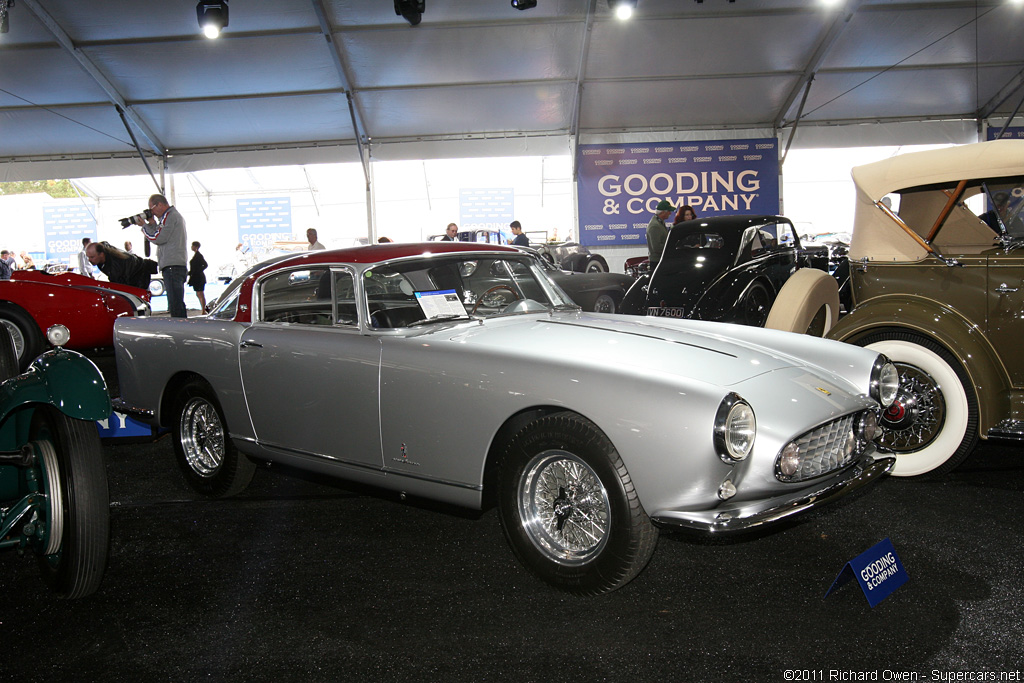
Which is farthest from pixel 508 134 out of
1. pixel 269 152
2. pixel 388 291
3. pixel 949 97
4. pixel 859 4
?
pixel 388 291

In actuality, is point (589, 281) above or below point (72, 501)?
above

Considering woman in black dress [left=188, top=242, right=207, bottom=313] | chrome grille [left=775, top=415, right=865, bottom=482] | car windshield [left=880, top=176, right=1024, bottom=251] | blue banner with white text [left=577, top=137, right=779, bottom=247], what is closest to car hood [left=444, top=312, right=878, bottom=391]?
chrome grille [left=775, top=415, right=865, bottom=482]

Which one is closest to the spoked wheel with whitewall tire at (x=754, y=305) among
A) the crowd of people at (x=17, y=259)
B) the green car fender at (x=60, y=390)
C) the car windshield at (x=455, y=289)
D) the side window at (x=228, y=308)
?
the car windshield at (x=455, y=289)

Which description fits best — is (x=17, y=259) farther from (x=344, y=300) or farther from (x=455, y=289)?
(x=455, y=289)

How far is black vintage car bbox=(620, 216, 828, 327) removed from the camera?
706cm

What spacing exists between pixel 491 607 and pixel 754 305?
5.22 meters

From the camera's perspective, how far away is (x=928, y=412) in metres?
4.00

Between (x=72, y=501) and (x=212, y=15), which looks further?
(x=212, y=15)

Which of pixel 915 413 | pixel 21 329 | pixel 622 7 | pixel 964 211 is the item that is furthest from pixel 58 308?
pixel 622 7

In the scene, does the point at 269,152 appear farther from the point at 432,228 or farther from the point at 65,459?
the point at 65,459

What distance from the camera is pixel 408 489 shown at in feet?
10.3

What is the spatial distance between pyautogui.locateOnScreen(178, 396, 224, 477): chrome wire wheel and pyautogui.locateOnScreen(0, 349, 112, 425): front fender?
4.72 ft

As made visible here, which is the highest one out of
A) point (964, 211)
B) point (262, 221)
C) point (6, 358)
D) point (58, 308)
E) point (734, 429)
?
point (262, 221)

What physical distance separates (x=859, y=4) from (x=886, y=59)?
2.13 metres
